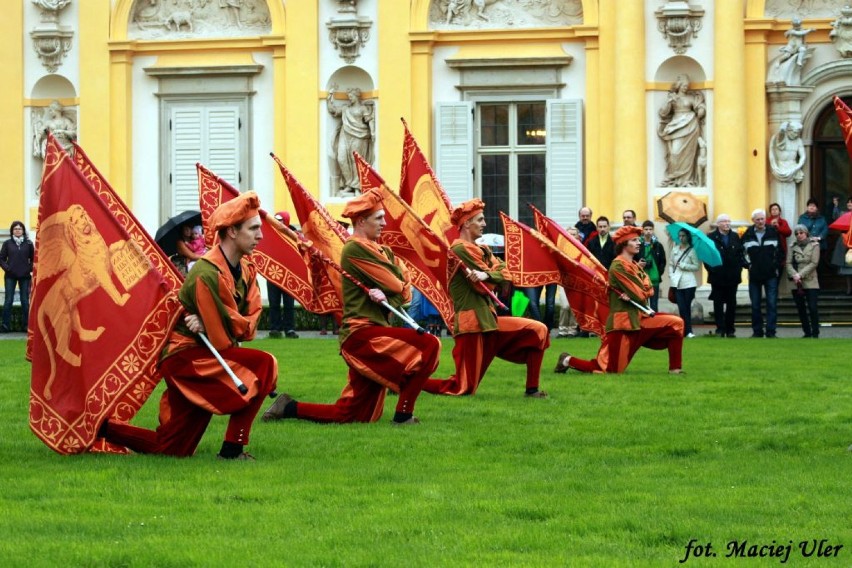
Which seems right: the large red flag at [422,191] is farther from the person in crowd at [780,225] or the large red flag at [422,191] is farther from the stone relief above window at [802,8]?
the stone relief above window at [802,8]

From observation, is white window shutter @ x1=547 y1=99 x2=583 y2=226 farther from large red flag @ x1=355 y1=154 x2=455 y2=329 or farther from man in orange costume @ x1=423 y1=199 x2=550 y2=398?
man in orange costume @ x1=423 y1=199 x2=550 y2=398

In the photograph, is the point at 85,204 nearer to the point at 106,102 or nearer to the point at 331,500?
the point at 331,500

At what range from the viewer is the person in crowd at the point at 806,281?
24.3 metres

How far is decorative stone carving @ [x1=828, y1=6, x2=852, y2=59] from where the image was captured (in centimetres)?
2789

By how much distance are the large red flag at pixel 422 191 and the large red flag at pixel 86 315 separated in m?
6.00

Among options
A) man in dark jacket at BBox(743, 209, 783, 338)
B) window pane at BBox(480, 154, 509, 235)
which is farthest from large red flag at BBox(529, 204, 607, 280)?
window pane at BBox(480, 154, 509, 235)

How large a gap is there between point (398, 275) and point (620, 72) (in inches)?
633

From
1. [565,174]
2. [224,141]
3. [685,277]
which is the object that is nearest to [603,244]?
[685,277]

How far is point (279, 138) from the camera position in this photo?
→ 29.9m

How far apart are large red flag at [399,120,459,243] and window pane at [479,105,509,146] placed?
1288 cm

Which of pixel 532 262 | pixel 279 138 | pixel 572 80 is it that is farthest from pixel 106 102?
pixel 532 262

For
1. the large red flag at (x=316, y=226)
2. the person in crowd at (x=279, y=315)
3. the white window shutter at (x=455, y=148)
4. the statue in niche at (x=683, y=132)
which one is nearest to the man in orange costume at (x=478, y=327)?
the large red flag at (x=316, y=226)

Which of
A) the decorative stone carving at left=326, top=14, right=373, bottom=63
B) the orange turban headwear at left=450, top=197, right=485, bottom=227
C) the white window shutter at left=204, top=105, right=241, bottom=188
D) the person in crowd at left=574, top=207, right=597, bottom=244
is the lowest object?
the person in crowd at left=574, top=207, right=597, bottom=244

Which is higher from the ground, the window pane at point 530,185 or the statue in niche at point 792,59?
the statue in niche at point 792,59
